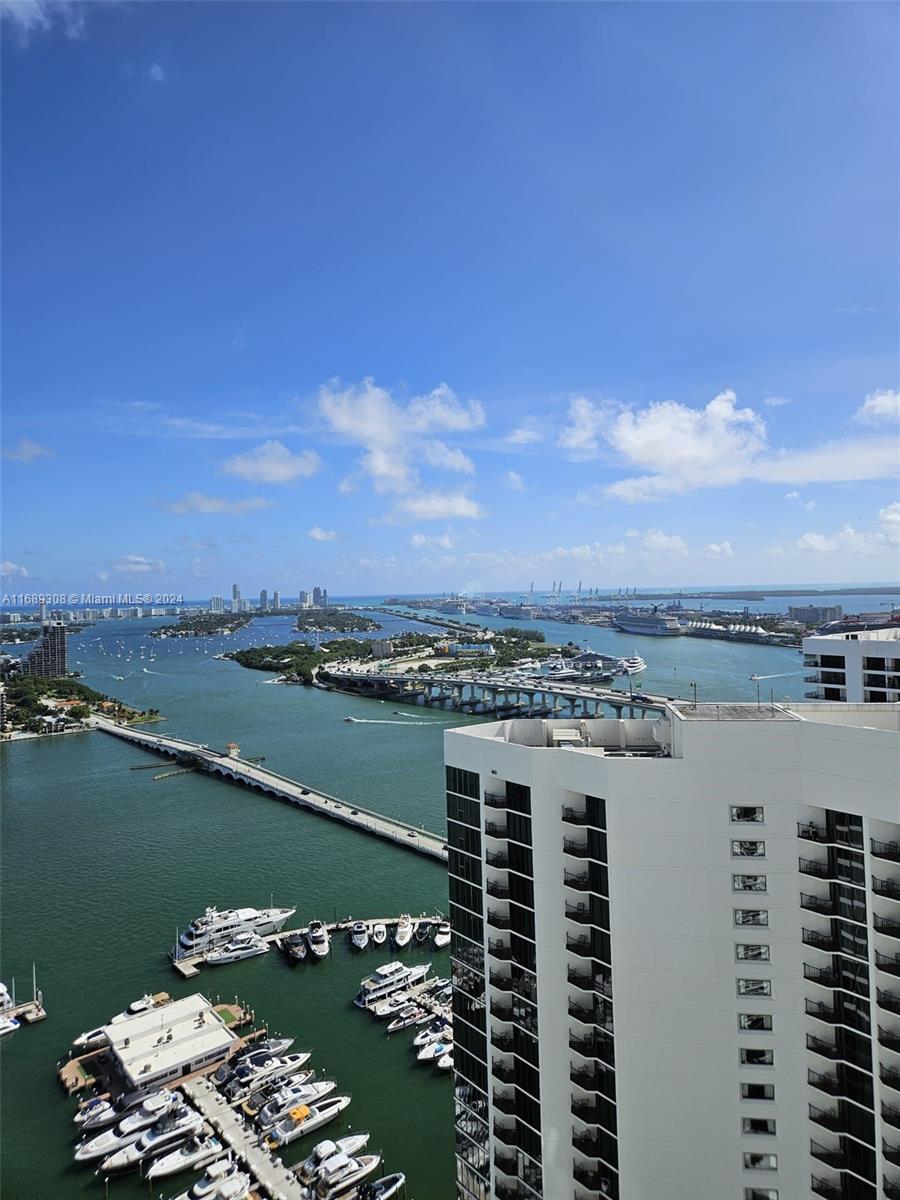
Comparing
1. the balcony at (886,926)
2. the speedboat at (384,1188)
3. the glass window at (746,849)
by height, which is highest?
the glass window at (746,849)

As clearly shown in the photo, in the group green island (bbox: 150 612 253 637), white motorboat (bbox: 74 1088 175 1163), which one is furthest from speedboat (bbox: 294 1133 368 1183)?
green island (bbox: 150 612 253 637)

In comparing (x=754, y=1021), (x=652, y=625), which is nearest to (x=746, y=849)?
→ (x=754, y=1021)

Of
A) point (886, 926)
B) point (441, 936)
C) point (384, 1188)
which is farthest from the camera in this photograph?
point (441, 936)

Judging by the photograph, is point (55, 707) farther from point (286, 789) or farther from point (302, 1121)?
point (302, 1121)

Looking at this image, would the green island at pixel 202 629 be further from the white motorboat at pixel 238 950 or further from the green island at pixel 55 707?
the white motorboat at pixel 238 950

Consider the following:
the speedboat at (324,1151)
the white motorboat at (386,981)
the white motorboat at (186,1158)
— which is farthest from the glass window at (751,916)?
the white motorboat at (386,981)

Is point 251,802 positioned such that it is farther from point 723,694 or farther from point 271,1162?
point 723,694

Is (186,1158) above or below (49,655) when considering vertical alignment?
below
